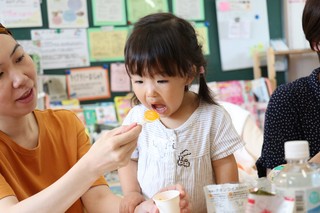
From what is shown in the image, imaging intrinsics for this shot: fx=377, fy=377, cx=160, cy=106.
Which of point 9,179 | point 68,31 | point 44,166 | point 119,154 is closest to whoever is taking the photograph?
point 119,154

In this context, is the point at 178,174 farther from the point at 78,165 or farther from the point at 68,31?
the point at 68,31

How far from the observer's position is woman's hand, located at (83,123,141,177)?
757mm

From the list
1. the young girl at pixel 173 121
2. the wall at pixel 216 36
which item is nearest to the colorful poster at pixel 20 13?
the wall at pixel 216 36

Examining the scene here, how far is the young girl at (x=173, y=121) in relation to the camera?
934 mm

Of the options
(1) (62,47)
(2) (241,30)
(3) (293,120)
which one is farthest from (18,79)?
(2) (241,30)

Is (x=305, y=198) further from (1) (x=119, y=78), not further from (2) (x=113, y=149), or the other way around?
(1) (x=119, y=78)

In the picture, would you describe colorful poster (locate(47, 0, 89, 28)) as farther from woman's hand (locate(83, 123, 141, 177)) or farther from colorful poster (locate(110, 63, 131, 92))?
woman's hand (locate(83, 123, 141, 177))

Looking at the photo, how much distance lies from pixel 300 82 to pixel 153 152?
1.68 feet

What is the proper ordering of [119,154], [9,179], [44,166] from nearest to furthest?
[119,154] < [9,179] < [44,166]

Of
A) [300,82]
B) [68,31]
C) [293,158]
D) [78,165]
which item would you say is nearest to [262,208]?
[293,158]

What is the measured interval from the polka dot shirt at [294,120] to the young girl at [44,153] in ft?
1.42

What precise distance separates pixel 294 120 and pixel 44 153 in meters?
0.75

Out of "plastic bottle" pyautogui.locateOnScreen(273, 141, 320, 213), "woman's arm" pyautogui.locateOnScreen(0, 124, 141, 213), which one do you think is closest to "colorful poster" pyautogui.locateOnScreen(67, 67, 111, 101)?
"woman's arm" pyautogui.locateOnScreen(0, 124, 141, 213)

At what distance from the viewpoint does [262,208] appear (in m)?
0.63
